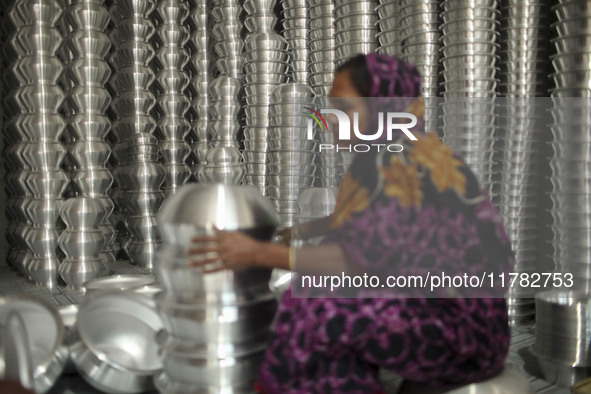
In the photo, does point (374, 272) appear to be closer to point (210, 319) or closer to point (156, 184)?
point (210, 319)

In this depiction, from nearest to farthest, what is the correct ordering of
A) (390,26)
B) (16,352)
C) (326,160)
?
1. (16,352)
2. (390,26)
3. (326,160)

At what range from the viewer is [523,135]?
2.32 m

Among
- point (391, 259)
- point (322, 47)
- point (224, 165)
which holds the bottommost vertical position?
point (391, 259)

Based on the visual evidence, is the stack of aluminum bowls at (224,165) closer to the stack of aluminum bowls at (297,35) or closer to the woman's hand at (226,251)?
the stack of aluminum bowls at (297,35)

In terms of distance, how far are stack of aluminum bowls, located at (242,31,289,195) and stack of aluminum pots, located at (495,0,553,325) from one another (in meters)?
1.28

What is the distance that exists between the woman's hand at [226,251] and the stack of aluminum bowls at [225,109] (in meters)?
2.05

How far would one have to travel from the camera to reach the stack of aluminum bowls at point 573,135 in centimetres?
207

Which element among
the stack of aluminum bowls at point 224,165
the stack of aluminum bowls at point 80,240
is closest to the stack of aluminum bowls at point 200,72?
the stack of aluminum bowls at point 224,165

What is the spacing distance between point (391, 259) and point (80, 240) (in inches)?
88.7

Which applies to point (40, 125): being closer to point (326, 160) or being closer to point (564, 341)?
point (326, 160)

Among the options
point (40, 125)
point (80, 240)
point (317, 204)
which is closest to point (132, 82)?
point (40, 125)

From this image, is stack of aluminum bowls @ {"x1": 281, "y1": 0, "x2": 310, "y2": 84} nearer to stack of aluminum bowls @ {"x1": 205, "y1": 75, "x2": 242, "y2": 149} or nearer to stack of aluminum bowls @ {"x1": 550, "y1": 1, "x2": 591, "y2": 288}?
stack of aluminum bowls @ {"x1": 205, "y1": 75, "x2": 242, "y2": 149}

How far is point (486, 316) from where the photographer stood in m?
1.35

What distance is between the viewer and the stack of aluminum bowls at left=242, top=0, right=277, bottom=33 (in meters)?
3.32
